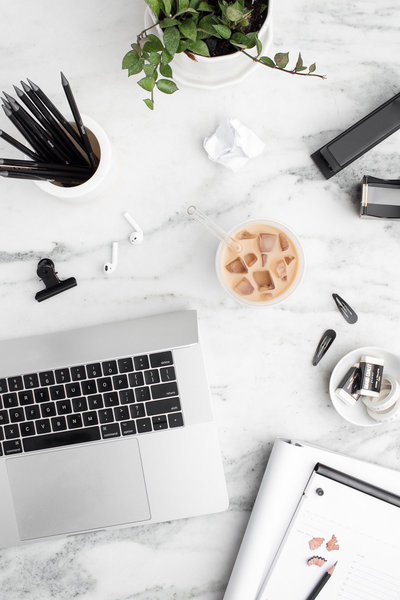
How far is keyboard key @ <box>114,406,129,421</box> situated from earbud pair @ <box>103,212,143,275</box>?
0.21m

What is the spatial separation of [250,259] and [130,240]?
0.64ft

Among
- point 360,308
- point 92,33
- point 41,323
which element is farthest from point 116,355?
point 92,33

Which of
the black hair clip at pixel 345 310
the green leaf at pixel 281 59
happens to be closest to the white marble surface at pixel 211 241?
the black hair clip at pixel 345 310

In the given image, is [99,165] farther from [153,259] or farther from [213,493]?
[213,493]

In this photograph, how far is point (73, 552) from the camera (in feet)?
2.85

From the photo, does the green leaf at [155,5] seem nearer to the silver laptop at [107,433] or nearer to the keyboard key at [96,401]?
the silver laptop at [107,433]

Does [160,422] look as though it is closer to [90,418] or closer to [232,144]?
[90,418]

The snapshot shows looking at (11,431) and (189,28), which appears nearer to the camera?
(189,28)

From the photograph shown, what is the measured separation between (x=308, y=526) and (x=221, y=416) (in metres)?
0.21

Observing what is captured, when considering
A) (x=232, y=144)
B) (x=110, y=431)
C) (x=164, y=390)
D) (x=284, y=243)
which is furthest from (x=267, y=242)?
(x=110, y=431)

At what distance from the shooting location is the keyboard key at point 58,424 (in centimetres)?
81

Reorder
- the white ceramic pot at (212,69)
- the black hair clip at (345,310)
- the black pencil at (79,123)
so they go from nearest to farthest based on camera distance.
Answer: the black pencil at (79,123), the white ceramic pot at (212,69), the black hair clip at (345,310)

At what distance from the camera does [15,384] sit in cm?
81

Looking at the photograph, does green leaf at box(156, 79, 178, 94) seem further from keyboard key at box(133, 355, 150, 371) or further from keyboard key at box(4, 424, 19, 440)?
keyboard key at box(4, 424, 19, 440)
